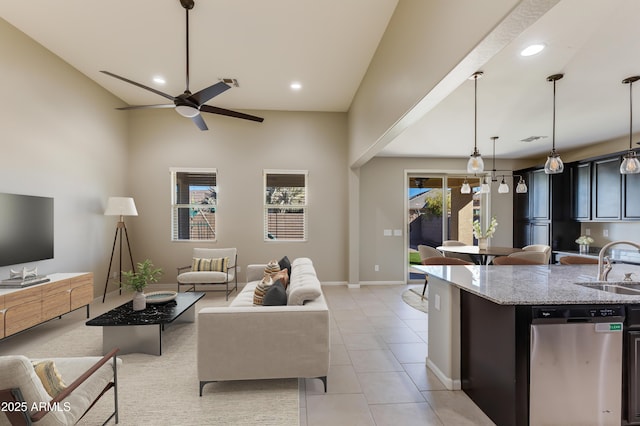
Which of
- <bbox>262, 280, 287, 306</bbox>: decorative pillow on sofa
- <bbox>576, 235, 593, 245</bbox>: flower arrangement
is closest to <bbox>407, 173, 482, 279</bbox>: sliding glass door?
<bbox>576, 235, 593, 245</bbox>: flower arrangement

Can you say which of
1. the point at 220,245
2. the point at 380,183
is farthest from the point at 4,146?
the point at 380,183

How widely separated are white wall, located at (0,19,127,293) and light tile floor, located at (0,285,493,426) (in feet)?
3.72

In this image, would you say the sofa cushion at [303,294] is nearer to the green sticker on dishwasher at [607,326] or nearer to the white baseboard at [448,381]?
the white baseboard at [448,381]

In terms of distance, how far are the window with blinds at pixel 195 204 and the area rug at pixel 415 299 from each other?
385 cm

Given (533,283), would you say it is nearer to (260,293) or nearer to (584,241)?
(260,293)

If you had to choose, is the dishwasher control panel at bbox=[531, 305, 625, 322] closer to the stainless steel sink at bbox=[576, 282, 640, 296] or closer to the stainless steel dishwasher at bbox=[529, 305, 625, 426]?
the stainless steel dishwasher at bbox=[529, 305, 625, 426]

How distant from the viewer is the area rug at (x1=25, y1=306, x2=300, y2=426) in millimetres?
2033

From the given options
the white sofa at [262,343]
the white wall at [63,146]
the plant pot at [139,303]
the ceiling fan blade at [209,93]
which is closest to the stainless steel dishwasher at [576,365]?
the white sofa at [262,343]

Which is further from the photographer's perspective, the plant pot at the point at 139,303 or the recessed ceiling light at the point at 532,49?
the plant pot at the point at 139,303

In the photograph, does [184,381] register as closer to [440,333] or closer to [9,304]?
[9,304]

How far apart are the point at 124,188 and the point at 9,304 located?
3100 millimetres

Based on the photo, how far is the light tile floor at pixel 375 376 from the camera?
6.81ft

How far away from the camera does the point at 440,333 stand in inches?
101

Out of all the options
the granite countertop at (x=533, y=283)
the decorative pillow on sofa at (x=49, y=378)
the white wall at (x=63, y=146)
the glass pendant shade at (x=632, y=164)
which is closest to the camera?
the decorative pillow on sofa at (x=49, y=378)
